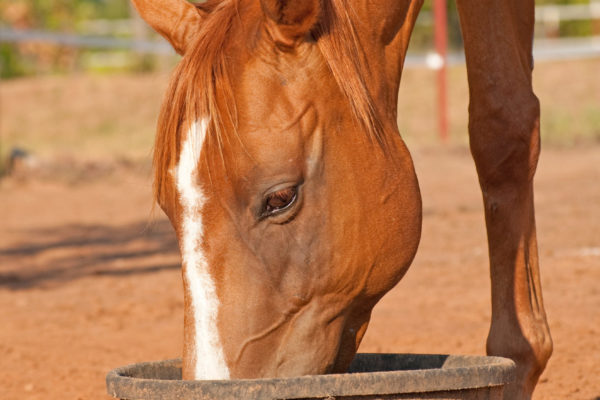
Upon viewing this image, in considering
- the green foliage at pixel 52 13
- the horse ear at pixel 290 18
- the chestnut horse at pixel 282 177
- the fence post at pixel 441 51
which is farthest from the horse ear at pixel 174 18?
the green foliage at pixel 52 13

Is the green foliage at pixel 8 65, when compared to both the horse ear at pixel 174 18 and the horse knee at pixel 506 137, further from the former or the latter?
the horse ear at pixel 174 18

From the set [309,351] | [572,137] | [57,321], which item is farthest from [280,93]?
[572,137]

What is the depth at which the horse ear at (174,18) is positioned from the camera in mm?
2551

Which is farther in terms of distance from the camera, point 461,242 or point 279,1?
point 461,242

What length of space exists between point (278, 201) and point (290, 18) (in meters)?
0.45

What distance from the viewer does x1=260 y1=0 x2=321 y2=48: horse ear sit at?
2.24m

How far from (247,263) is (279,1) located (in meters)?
0.63

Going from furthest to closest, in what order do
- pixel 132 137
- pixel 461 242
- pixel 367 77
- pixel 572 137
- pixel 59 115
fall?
pixel 59 115, pixel 132 137, pixel 572 137, pixel 461 242, pixel 367 77

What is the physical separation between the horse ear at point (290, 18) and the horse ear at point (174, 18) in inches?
12.2

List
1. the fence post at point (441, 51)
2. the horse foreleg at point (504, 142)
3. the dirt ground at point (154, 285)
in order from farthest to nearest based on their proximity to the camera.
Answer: the fence post at point (441, 51), the dirt ground at point (154, 285), the horse foreleg at point (504, 142)

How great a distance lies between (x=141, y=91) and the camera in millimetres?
17906

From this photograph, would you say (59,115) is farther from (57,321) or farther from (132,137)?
(57,321)

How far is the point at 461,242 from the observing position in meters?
7.14

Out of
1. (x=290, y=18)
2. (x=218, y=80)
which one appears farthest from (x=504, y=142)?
(x=218, y=80)
